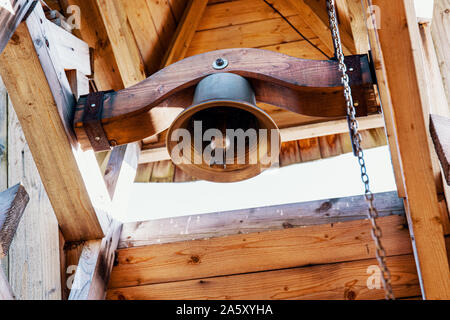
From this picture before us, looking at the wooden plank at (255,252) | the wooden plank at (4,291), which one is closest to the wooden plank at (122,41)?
the wooden plank at (255,252)

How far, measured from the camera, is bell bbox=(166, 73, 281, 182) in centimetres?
180

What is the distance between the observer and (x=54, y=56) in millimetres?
2047

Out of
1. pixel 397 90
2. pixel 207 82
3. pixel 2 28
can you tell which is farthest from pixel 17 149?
pixel 397 90

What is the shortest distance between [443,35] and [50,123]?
6.12 feet

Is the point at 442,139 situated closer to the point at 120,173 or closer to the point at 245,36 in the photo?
the point at 120,173

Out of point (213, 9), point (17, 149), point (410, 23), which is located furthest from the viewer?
point (213, 9)

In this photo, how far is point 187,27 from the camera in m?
3.30

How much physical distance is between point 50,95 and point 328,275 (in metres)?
1.33

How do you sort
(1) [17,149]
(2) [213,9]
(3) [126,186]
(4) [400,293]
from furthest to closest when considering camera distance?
(2) [213,9], (3) [126,186], (1) [17,149], (4) [400,293]

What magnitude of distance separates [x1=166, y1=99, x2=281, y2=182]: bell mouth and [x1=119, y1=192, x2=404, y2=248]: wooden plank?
20.9 inches

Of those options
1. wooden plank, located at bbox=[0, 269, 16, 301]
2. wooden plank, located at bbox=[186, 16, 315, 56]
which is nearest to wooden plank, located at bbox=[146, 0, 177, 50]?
wooden plank, located at bbox=[186, 16, 315, 56]

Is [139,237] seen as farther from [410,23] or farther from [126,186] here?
[410,23]

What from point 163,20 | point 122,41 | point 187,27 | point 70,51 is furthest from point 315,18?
point 70,51

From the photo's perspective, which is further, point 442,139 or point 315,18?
point 315,18
